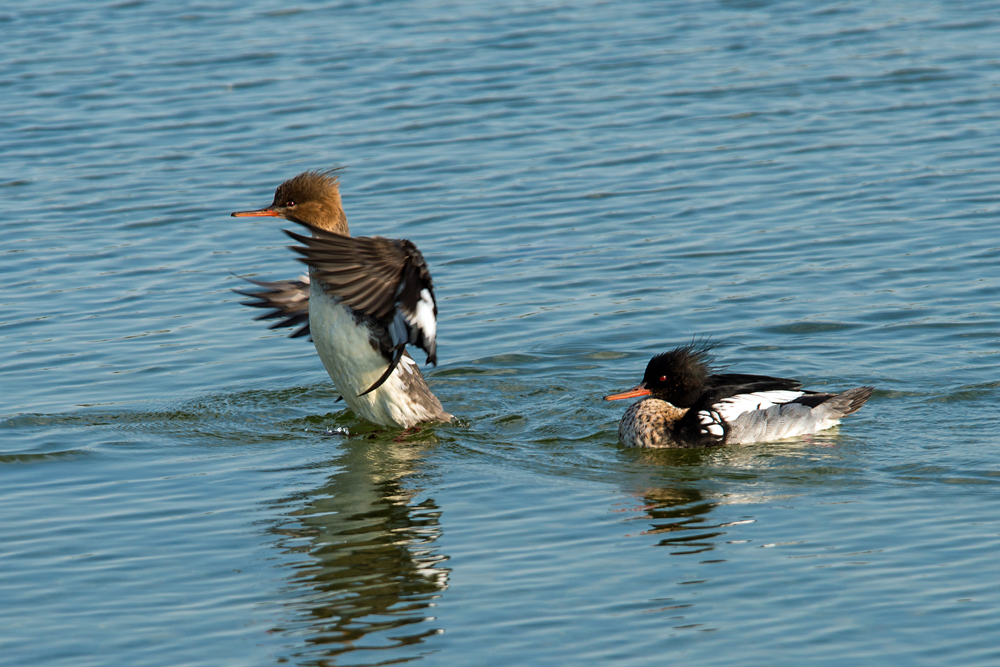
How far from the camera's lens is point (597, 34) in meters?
20.0

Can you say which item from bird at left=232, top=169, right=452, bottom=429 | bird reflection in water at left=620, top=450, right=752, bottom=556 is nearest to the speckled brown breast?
bird reflection in water at left=620, top=450, right=752, bottom=556

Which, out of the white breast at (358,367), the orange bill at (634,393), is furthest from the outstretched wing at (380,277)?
the orange bill at (634,393)

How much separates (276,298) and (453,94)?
344 inches

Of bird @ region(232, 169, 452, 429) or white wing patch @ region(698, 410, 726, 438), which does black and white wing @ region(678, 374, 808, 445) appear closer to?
white wing patch @ region(698, 410, 726, 438)

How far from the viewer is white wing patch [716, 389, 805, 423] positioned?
8297 mm

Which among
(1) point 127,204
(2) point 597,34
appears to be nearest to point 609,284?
(1) point 127,204

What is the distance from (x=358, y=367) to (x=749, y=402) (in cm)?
253

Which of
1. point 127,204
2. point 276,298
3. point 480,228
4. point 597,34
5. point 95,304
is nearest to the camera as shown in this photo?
point 276,298

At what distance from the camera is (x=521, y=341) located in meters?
10.1

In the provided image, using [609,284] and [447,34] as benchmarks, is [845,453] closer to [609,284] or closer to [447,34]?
[609,284]

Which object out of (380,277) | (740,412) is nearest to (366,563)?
(380,277)

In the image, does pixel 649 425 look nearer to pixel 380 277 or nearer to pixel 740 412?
pixel 740 412

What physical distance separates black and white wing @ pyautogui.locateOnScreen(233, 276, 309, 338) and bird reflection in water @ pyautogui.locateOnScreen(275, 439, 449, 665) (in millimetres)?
1632

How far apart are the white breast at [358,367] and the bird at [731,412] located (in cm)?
138
